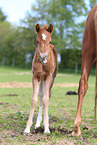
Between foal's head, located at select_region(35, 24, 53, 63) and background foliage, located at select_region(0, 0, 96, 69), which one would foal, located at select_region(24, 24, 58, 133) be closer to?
foal's head, located at select_region(35, 24, 53, 63)

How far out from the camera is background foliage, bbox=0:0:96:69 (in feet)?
138

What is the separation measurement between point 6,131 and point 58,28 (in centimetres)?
4184

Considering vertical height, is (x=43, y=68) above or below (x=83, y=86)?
above

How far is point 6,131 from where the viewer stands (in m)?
4.72

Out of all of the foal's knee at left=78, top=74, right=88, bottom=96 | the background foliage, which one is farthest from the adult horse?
the background foliage

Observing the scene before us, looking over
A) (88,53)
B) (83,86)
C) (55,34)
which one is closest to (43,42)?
(88,53)

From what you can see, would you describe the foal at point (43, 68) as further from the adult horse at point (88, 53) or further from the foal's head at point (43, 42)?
the adult horse at point (88, 53)

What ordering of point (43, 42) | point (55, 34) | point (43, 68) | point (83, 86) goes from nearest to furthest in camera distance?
point (83, 86)
point (43, 42)
point (43, 68)
point (55, 34)

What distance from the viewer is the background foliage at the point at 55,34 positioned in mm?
42031

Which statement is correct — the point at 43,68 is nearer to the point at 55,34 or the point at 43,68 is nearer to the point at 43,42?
the point at 43,42

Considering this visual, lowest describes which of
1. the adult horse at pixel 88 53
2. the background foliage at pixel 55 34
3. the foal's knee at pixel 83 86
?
the foal's knee at pixel 83 86

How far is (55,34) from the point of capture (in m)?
46.1

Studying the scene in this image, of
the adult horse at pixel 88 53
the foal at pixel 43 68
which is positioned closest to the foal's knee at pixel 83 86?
the adult horse at pixel 88 53

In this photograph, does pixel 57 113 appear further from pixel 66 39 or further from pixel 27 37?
pixel 27 37
